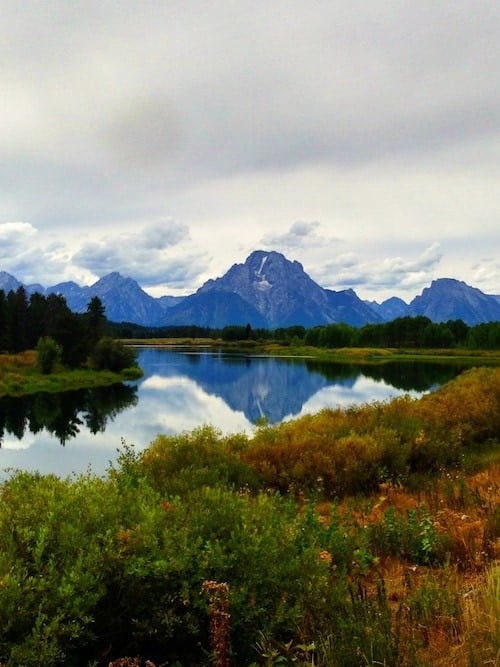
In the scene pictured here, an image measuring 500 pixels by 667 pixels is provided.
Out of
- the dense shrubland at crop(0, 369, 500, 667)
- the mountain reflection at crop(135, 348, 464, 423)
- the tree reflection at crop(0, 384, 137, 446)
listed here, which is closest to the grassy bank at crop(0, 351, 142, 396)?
the tree reflection at crop(0, 384, 137, 446)

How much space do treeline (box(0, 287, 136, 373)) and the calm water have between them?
9.38 meters

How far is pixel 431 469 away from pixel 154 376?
2703 inches

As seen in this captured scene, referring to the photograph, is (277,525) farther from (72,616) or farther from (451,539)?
(451,539)

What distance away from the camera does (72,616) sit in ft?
12.7

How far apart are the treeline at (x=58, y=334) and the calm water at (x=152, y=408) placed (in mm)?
9377

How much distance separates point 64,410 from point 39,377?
2356 cm

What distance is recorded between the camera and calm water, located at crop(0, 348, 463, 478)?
99.3 feet

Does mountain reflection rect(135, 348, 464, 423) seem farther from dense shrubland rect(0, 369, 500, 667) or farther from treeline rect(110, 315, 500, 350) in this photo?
treeline rect(110, 315, 500, 350)

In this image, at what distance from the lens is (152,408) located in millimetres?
47156

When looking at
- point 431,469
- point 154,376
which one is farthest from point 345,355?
point 431,469

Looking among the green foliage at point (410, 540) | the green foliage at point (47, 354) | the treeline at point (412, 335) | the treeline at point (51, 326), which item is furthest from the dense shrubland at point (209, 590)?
the treeline at point (412, 335)

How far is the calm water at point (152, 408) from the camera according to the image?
99.3 feet

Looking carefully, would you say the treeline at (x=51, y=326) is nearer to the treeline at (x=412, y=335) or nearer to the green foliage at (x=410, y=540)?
the treeline at (x=412, y=335)

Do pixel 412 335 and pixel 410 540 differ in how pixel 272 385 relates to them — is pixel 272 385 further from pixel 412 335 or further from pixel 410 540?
pixel 412 335
